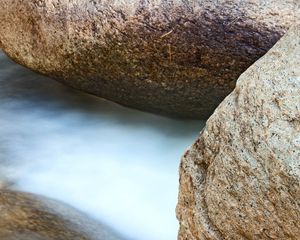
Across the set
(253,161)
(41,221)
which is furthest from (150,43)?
(253,161)

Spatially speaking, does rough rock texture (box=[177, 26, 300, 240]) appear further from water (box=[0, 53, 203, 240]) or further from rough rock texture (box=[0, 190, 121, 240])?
water (box=[0, 53, 203, 240])

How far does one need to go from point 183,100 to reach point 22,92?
1.66m

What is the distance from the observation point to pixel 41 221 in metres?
2.82

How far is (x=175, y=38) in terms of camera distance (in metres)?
3.20

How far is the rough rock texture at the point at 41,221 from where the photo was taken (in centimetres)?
270

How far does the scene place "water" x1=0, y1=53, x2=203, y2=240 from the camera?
3.33 metres

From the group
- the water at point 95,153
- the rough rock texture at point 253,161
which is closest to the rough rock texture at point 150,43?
the water at point 95,153

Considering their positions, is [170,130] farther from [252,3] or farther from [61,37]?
[252,3]

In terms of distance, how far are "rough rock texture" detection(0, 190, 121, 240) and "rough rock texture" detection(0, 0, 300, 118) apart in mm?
941

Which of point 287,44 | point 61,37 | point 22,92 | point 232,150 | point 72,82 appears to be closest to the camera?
point 232,150

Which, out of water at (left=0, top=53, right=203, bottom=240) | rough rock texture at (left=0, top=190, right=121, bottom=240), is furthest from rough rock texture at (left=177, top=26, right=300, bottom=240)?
water at (left=0, top=53, right=203, bottom=240)

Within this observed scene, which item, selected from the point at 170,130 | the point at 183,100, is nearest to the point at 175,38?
the point at 183,100

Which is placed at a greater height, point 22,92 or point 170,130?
point 22,92

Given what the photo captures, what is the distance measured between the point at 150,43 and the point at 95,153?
39.9 inches
